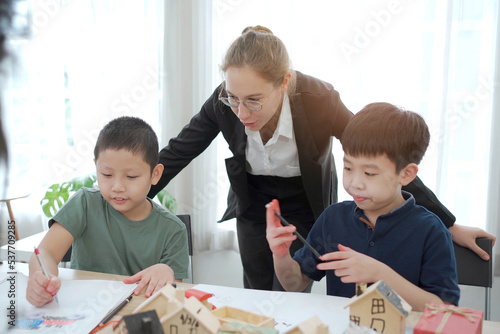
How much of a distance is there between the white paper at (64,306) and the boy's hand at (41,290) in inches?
0.5

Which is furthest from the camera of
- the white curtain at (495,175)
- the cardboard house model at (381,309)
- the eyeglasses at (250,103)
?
the white curtain at (495,175)

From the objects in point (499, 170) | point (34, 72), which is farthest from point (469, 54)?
→ point (34, 72)

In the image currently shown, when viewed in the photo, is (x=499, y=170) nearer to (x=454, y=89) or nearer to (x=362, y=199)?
(x=454, y=89)

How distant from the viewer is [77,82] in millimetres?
3240

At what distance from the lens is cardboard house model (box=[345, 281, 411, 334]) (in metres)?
0.88

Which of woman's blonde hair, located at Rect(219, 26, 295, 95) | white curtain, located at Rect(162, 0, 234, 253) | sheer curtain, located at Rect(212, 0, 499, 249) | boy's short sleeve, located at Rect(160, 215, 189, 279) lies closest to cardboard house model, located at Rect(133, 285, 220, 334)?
boy's short sleeve, located at Rect(160, 215, 189, 279)

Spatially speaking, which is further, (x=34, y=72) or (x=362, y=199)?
(x=34, y=72)

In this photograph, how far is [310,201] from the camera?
168 cm

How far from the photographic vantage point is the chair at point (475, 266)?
144cm

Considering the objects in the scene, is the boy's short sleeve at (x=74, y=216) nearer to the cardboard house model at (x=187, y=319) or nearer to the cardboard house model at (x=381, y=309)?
the cardboard house model at (x=187, y=319)

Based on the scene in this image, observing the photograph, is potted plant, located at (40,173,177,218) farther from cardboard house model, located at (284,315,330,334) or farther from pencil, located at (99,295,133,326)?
cardboard house model, located at (284,315,330,334)

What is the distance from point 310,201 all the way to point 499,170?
1.42m

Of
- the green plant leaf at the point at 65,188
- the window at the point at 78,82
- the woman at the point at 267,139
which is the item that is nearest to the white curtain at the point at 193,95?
the window at the point at 78,82

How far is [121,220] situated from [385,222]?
793 millimetres
